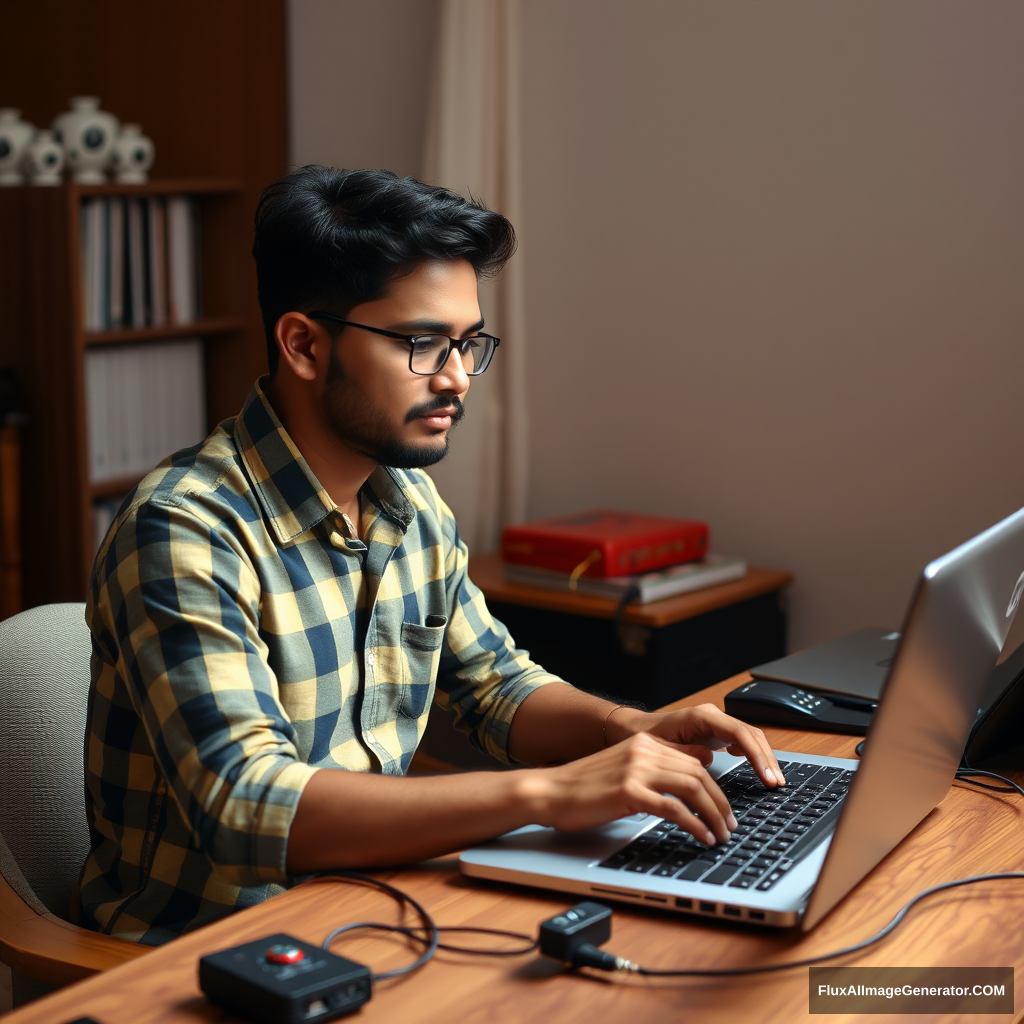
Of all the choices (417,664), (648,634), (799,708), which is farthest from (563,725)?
(648,634)

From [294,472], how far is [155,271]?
2.01 metres

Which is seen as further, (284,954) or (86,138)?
(86,138)

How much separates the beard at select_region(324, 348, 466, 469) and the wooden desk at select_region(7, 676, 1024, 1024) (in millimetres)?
428

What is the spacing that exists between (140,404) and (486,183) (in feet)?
3.38

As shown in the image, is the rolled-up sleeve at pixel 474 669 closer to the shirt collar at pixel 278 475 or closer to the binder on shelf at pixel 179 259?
the shirt collar at pixel 278 475

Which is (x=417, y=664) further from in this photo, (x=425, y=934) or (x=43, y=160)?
(x=43, y=160)

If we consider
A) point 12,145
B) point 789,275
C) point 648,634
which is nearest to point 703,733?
point 648,634

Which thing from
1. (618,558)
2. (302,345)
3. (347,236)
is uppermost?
(347,236)

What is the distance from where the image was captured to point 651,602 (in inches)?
91.3

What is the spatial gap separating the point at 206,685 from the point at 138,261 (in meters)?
2.23

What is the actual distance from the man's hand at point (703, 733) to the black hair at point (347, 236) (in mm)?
510

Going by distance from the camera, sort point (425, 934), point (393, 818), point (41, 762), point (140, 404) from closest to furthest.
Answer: point (425, 934)
point (393, 818)
point (41, 762)
point (140, 404)

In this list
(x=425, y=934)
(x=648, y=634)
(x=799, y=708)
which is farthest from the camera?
(x=648, y=634)

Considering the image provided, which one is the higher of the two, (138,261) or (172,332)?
(138,261)
